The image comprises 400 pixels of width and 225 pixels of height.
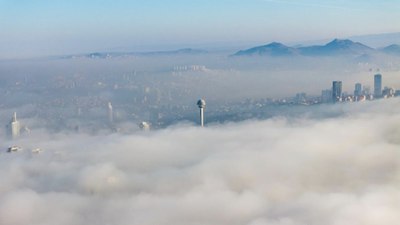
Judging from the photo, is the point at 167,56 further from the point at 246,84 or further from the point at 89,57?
the point at 246,84

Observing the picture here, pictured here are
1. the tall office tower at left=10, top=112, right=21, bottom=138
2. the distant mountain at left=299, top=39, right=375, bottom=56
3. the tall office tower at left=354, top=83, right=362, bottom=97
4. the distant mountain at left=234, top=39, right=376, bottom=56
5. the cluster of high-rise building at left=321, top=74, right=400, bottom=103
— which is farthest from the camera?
the distant mountain at left=234, top=39, right=376, bottom=56

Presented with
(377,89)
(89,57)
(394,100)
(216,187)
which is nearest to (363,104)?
(394,100)

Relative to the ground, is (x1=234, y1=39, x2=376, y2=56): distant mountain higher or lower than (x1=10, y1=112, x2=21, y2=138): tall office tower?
higher

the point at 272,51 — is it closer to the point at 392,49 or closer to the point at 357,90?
the point at 392,49

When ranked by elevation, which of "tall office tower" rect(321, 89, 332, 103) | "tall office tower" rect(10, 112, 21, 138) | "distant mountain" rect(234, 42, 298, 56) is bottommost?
"tall office tower" rect(10, 112, 21, 138)

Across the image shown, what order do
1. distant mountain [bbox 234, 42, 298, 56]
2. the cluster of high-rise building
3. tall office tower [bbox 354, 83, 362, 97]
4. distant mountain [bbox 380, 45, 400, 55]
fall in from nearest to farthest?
the cluster of high-rise building
tall office tower [bbox 354, 83, 362, 97]
distant mountain [bbox 380, 45, 400, 55]
distant mountain [bbox 234, 42, 298, 56]

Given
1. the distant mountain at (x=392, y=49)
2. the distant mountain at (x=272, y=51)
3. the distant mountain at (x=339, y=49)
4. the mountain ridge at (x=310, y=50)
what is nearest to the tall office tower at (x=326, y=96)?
the distant mountain at (x=392, y=49)

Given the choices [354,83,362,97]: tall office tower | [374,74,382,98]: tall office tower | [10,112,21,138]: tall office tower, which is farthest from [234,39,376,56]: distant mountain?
[10,112,21,138]: tall office tower

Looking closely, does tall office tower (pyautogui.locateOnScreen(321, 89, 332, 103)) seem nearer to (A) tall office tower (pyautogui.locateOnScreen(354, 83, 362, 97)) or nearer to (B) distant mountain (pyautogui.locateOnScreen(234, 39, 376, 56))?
(A) tall office tower (pyautogui.locateOnScreen(354, 83, 362, 97))
